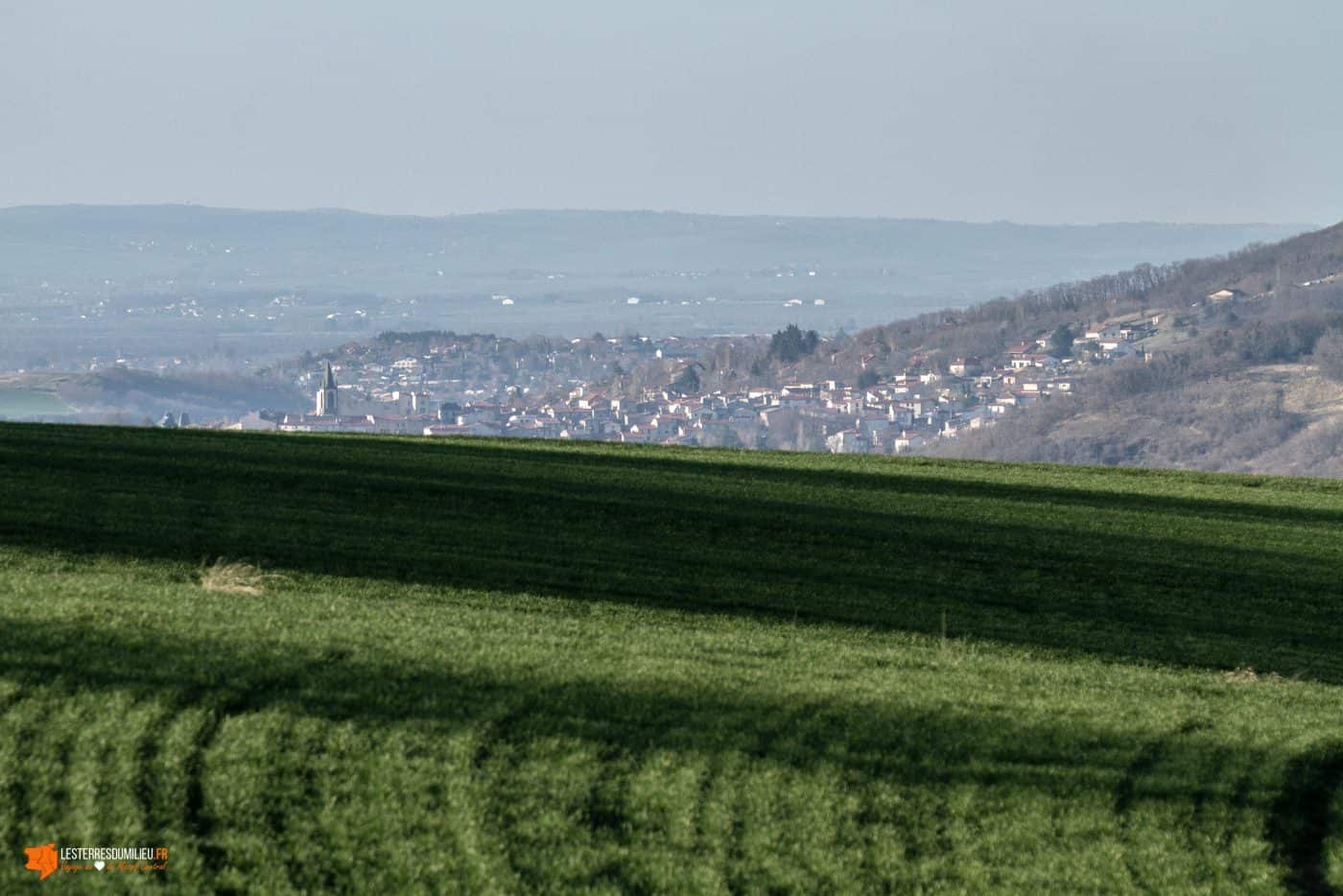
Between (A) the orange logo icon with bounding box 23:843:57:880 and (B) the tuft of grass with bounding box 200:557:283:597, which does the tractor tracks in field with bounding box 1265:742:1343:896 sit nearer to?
(A) the orange logo icon with bounding box 23:843:57:880

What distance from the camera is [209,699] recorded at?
9.38m

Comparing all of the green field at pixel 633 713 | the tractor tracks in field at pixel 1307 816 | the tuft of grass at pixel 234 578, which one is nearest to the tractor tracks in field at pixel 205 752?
the green field at pixel 633 713

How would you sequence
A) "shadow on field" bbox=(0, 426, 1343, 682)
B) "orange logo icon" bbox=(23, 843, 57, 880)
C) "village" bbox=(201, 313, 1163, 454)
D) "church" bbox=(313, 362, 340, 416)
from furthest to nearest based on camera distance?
"village" bbox=(201, 313, 1163, 454) → "church" bbox=(313, 362, 340, 416) → "shadow on field" bbox=(0, 426, 1343, 682) → "orange logo icon" bbox=(23, 843, 57, 880)

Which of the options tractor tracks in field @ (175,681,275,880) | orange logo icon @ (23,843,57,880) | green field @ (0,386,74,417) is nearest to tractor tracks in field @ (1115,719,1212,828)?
tractor tracks in field @ (175,681,275,880)

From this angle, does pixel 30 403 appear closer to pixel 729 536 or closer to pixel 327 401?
pixel 327 401

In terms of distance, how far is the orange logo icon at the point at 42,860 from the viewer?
7.64 m

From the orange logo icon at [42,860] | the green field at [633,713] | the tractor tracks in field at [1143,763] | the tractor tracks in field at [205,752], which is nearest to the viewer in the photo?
the orange logo icon at [42,860]

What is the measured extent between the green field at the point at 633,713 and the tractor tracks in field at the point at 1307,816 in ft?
0.09

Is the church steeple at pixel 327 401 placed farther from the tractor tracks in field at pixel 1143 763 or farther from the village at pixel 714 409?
the tractor tracks in field at pixel 1143 763

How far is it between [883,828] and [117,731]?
424cm

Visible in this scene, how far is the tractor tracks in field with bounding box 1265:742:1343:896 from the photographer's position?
30.0 ft

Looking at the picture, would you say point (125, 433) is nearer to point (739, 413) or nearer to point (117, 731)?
point (117, 731)

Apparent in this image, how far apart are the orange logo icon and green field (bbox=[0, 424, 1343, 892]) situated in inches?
3.0

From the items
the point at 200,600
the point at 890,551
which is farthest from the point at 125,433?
the point at 200,600
